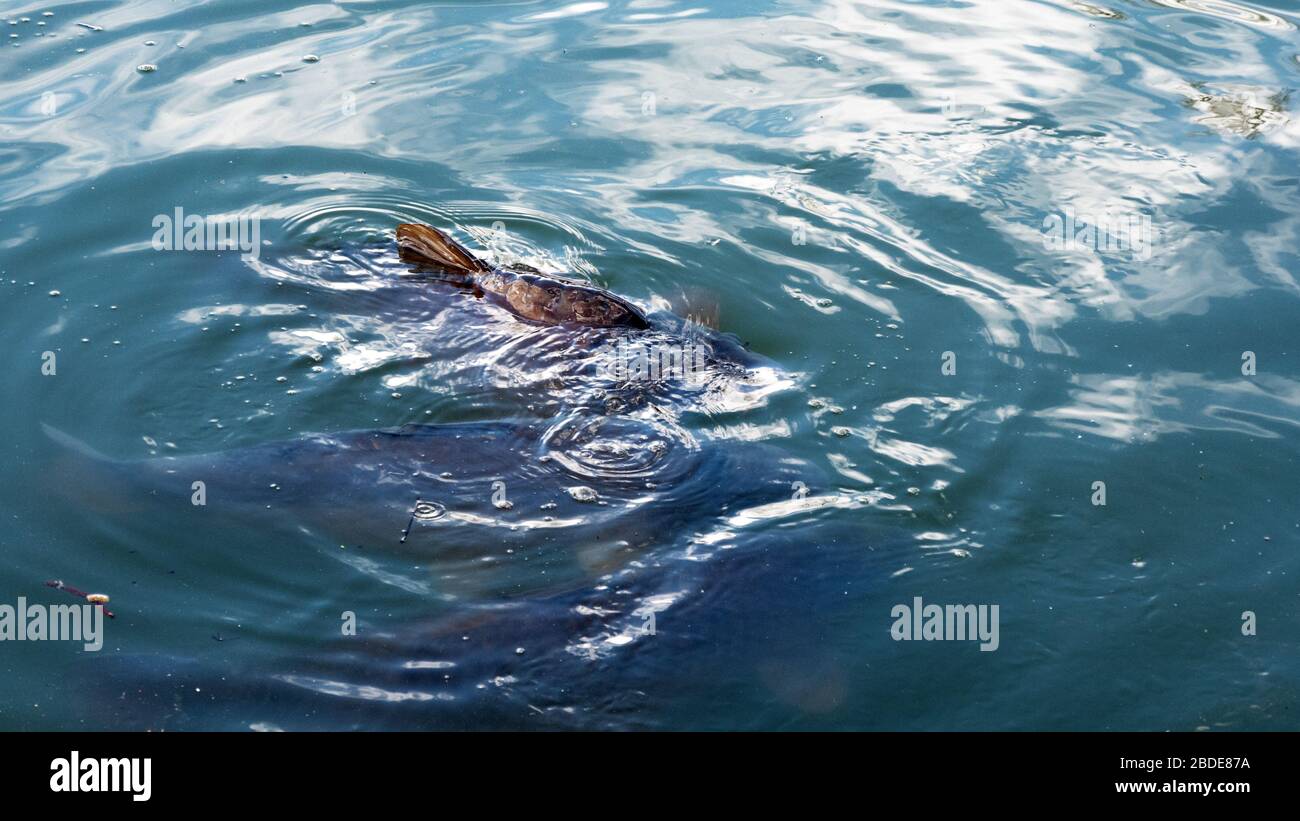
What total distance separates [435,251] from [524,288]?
0.73 m

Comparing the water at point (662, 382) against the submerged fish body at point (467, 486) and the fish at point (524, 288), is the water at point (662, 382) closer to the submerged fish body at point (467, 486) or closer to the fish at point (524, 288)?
the submerged fish body at point (467, 486)

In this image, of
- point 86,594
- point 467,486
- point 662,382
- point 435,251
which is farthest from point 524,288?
point 86,594

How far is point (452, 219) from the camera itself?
7809 mm

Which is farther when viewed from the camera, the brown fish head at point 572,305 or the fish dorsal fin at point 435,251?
the fish dorsal fin at point 435,251

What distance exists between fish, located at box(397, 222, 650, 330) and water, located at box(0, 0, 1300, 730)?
15 centimetres

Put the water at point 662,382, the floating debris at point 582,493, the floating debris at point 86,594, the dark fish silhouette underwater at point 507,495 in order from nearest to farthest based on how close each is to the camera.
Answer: the water at point 662,382, the floating debris at point 86,594, the dark fish silhouette underwater at point 507,495, the floating debris at point 582,493

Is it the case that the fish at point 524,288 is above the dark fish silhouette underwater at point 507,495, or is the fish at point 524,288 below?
above

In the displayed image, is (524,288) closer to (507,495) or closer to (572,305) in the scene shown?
(572,305)

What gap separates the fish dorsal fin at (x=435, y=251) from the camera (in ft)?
22.8

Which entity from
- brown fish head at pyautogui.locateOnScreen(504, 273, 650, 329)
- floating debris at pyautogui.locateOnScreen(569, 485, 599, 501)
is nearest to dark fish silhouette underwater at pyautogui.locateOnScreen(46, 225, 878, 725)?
floating debris at pyautogui.locateOnScreen(569, 485, 599, 501)

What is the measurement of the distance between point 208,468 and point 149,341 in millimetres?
1308

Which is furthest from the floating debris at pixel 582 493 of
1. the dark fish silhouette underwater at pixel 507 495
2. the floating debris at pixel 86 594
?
the floating debris at pixel 86 594
